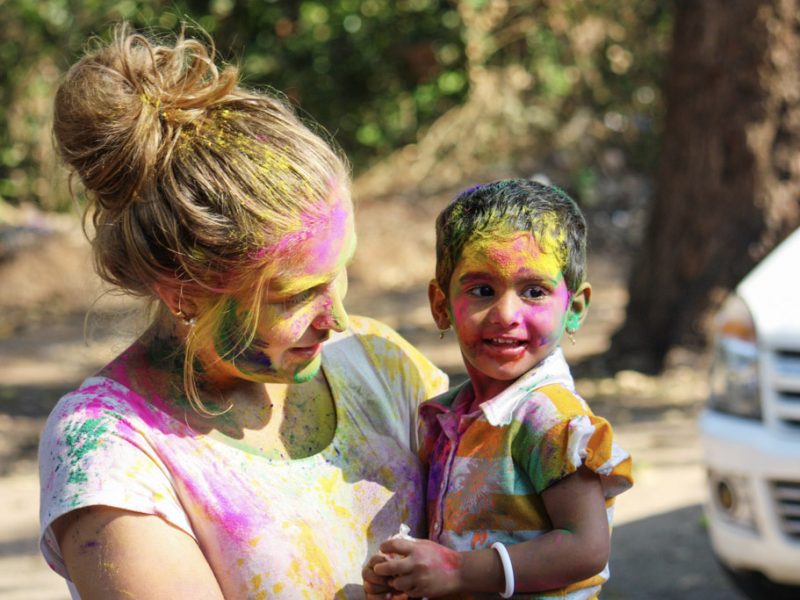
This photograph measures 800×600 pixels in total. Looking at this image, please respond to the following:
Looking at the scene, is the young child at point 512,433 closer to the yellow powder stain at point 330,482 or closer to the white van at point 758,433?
the yellow powder stain at point 330,482

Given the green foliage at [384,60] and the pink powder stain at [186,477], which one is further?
the green foliage at [384,60]

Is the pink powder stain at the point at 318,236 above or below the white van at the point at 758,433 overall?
above

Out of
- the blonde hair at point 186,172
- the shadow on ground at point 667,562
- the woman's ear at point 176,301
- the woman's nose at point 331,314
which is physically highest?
the blonde hair at point 186,172

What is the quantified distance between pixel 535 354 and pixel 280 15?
407 inches

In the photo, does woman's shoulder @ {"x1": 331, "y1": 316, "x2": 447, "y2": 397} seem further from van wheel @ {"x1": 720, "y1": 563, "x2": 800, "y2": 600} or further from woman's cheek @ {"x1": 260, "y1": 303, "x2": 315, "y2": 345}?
van wheel @ {"x1": 720, "y1": 563, "x2": 800, "y2": 600}

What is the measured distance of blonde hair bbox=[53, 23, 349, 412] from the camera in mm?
2027

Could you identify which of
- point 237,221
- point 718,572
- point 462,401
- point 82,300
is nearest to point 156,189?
point 237,221

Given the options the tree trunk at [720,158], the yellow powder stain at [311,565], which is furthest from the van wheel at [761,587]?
the tree trunk at [720,158]

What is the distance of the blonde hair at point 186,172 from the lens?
203cm

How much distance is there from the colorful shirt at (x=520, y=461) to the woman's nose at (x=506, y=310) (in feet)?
0.38

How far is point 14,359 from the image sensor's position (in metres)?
9.70

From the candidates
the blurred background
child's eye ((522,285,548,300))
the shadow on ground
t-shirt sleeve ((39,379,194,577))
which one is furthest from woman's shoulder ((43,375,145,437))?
the shadow on ground

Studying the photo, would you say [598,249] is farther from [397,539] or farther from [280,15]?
[397,539]

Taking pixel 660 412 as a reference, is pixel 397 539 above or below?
above
